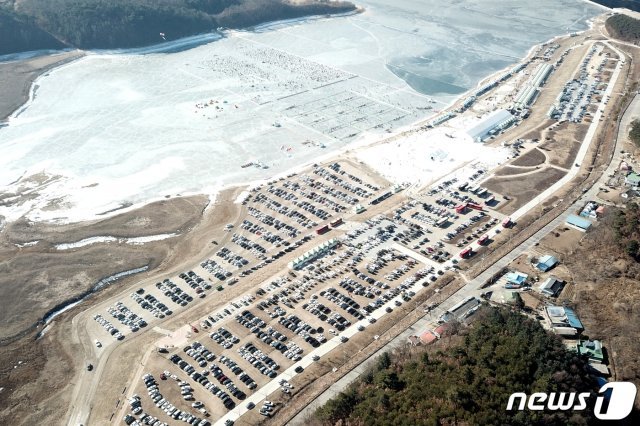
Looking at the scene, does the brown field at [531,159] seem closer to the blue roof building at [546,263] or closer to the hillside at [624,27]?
the blue roof building at [546,263]

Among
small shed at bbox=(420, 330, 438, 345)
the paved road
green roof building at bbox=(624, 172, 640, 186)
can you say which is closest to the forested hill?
the paved road

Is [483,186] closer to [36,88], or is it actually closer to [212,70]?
[212,70]

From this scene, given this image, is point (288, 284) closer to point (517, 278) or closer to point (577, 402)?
point (517, 278)

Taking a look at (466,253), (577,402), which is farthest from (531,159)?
(577,402)

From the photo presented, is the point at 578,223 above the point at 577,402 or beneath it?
above

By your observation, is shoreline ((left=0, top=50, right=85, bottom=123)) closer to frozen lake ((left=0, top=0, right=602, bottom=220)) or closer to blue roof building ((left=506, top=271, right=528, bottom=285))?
frozen lake ((left=0, top=0, right=602, bottom=220))

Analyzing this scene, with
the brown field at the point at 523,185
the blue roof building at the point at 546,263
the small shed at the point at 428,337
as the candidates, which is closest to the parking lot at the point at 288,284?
the brown field at the point at 523,185

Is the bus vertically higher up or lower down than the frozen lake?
lower down
